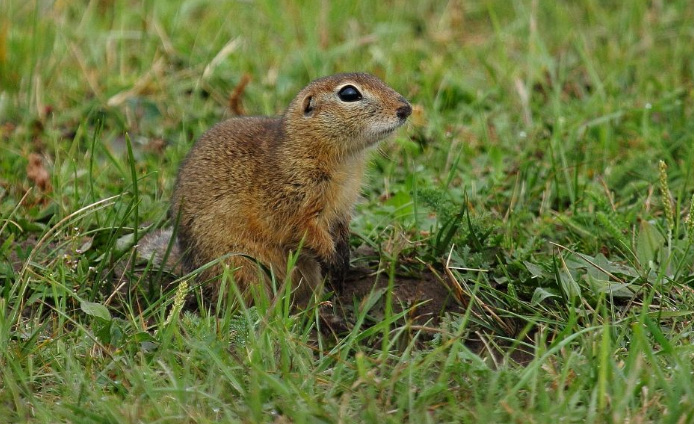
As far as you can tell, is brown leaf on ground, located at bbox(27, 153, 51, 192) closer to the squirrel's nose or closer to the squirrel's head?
the squirrel's head

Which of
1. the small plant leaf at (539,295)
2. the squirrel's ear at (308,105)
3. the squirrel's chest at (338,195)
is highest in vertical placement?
the squirrel's ear at (308,105)

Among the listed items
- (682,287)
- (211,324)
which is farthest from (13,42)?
(682,287)

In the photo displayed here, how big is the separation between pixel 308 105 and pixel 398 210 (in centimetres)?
69

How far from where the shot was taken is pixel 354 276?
15.3 feet

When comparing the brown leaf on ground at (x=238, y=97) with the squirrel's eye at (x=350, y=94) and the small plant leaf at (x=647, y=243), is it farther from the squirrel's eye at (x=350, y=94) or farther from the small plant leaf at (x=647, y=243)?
the small plant leaf at (x=647, y=243)

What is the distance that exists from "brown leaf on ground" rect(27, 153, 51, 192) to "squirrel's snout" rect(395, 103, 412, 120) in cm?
194

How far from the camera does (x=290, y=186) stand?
4.55 m

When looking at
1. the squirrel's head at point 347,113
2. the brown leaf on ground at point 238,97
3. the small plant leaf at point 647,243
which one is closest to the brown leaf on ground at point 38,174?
the brown leaf on ground at point 238,97

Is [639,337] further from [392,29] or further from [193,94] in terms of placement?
[392,29]

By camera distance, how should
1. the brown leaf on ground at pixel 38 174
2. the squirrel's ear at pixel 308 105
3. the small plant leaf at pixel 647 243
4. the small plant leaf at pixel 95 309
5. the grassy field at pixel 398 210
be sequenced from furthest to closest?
the brown leaf on ground at pixel 38 174 < the squirrel's ear at pixel 308 105 < the small plant leaf at pixel 647 243 < the small plant leaf at pixel 95 309 < the grassy field at pixel 398 210

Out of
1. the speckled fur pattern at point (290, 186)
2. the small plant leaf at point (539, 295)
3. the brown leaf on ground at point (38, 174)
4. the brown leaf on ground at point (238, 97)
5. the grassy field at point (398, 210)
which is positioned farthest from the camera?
the brown leaf on ground at point (238, 97)

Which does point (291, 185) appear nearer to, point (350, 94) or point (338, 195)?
point (338, 195)

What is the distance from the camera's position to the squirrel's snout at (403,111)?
4520 mm

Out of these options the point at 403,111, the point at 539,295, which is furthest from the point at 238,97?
the point at 539,295
